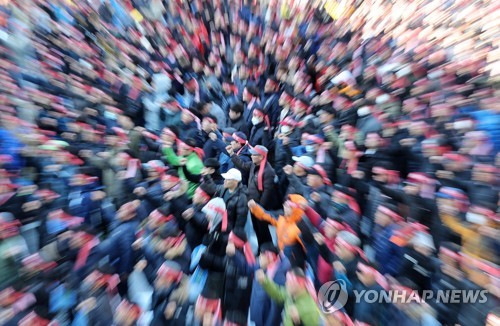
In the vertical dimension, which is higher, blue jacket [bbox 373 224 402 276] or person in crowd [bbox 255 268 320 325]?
blue jacket [bbox 373 224 402 276]

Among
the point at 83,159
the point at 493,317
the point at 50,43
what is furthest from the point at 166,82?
the point at 493,317

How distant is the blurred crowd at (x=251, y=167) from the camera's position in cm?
232

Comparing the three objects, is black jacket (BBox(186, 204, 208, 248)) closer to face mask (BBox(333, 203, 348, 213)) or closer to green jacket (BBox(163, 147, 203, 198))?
green jacket (BBox(163, 147, 203, 198))

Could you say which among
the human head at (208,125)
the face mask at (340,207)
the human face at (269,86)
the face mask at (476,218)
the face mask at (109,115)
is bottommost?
the face mask at (340,207)

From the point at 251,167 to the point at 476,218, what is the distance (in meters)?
2.42

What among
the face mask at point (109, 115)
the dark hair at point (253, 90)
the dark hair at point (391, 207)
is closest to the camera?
the dark hair at point (391, 207)

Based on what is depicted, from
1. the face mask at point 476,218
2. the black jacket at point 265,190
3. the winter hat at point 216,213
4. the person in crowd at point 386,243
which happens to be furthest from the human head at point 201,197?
the face mask at point 476,218

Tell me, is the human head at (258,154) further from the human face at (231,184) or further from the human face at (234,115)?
the human face at (234,115)

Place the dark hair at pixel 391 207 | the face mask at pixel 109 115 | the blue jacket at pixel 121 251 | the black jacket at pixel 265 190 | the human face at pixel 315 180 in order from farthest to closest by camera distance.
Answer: the face mask at pixel 109 115 → the black jacket at pixel 265 190 → the human face at pixel 315 180 → the dark hair at pixel 391 207 → the blue jacket at pixel 121 251

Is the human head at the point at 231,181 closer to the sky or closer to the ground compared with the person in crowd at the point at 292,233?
closer to the sky

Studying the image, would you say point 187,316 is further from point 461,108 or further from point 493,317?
point 461,108

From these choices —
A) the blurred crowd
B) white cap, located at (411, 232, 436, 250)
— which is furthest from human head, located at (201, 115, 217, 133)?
white cap, located at (411, 232, 436, 250)

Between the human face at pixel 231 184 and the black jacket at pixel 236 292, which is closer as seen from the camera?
the black jacket at pixel 236 292

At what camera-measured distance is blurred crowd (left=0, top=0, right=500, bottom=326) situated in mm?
2324
